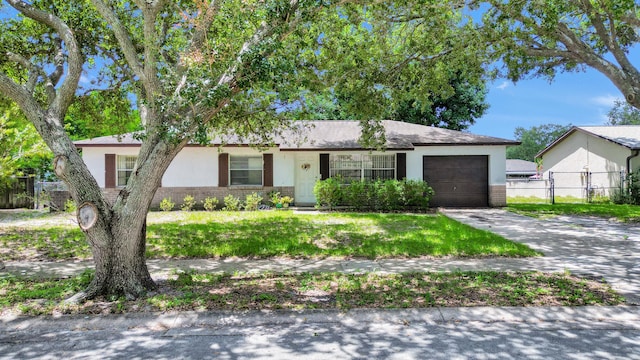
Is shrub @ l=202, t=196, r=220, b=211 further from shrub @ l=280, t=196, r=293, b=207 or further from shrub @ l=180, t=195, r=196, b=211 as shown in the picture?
shrub @ l=280, t=196, r=293, b=207

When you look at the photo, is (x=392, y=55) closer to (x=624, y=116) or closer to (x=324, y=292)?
(x=324, y=292)

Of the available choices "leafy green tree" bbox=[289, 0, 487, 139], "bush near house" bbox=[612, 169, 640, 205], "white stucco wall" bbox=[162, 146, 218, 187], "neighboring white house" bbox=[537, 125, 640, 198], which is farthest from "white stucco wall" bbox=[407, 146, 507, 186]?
"white stucco wall" bbox=[162, 146, 218, 187]

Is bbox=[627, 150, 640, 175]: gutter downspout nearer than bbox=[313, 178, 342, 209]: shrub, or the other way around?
bbox=[313, 178, 342, 209]: shrub

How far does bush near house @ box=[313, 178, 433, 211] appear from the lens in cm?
1465

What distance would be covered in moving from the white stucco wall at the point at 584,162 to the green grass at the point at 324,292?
19.6m

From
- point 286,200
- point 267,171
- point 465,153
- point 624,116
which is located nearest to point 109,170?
point 267,171

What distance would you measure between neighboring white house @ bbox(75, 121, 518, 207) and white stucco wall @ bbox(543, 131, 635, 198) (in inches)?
371

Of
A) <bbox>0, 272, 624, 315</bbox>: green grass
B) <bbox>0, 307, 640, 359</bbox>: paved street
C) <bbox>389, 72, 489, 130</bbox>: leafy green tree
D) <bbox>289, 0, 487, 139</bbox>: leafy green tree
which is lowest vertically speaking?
<bbox>0, 307, 640, 359</bbox>: paved street

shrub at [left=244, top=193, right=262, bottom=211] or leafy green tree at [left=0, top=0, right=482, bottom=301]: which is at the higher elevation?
leafy green tree at [left=0, top=0, right=482, bottom=301]

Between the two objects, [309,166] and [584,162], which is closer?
[309,166]

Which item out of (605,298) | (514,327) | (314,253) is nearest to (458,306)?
(514,327)

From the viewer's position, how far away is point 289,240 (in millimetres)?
8305

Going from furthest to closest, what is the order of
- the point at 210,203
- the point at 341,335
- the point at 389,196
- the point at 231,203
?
1. the point at 210,203
2. the point at 231,203
3. the point at 389,196
4. the point at 341,335

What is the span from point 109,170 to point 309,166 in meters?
8.59
